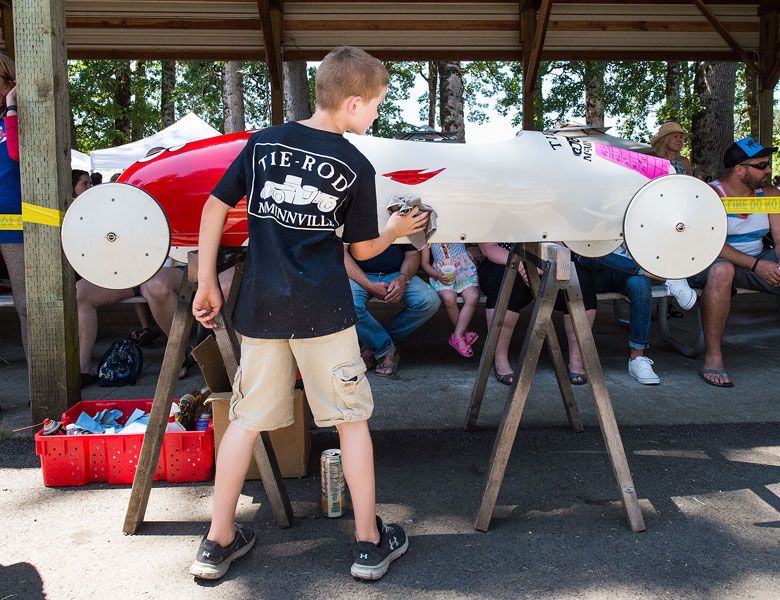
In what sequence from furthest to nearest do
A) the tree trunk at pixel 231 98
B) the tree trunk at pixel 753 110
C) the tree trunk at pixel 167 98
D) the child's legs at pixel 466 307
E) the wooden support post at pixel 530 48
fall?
the tree trunk at pixel 167 98
the tree trunk at pixel 231 98
the tree trunk at pixel 753 110
the wooden support post at pixel 530 48
the child's legs at pixel 466 307

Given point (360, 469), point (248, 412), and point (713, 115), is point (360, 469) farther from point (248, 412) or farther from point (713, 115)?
point (713, 115)

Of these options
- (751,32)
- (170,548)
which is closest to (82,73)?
(751,32)

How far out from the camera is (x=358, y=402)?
8.02 ft

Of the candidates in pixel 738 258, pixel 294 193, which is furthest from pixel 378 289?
pixel 294 193

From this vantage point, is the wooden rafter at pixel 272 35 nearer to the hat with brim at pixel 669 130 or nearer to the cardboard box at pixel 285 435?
the hat with brim at pixel 669 130

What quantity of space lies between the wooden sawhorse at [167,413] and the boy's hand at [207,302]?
0.15 meters

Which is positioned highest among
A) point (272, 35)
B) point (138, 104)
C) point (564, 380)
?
point (138, 104)

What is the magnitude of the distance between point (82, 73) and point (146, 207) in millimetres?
16472

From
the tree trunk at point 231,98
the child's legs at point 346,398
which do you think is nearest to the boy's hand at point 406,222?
the child's legs at point 346,398

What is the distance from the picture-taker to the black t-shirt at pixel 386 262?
5.01m

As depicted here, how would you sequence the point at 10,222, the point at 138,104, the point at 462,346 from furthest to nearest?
the point at 138,104, the point at 462,346, the point at 10,222

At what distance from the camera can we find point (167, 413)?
9.38 ft

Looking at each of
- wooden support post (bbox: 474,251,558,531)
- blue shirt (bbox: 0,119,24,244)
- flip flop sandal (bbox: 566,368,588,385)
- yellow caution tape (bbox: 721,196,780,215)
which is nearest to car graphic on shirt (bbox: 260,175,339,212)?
wooden support post (bbox: 474,251,558,531)

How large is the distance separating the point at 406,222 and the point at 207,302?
759 millimetres
